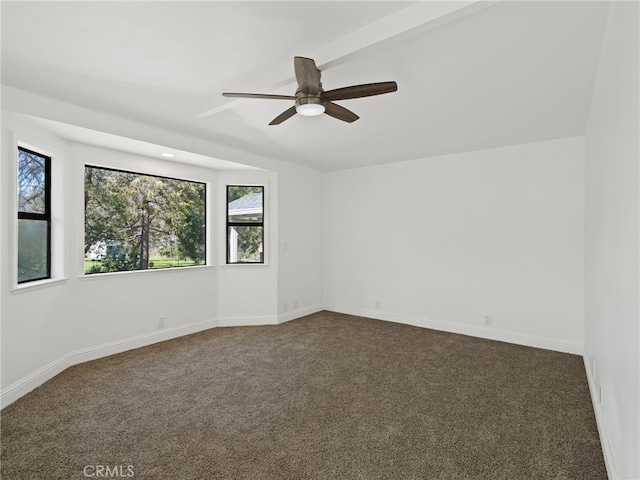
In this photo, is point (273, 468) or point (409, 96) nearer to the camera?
point (273, 468)

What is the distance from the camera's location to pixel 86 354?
11.6ft

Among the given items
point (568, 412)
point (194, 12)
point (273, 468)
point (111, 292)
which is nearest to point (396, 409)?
point (273, 468)

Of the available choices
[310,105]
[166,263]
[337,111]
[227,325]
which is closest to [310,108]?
[310,105]

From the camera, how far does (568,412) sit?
8.14ft

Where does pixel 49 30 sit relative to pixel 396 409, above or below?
above

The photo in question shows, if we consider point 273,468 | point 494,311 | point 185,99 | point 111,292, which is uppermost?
point 185,99

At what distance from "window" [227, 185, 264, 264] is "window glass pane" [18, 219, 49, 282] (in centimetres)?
218

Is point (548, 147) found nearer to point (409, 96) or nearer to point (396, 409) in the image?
point (409, 96)

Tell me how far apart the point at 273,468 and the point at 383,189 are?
4.14 metres

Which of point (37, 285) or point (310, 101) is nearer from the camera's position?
point (310, 101)

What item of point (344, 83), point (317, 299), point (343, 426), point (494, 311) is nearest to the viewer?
point (343, 426)

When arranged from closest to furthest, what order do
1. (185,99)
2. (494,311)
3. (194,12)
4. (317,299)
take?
(194,12) → (185,99) → (494,311) → (317,299)

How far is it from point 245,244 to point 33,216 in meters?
2.50

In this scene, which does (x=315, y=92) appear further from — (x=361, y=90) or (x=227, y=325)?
(x=227, y=325)
